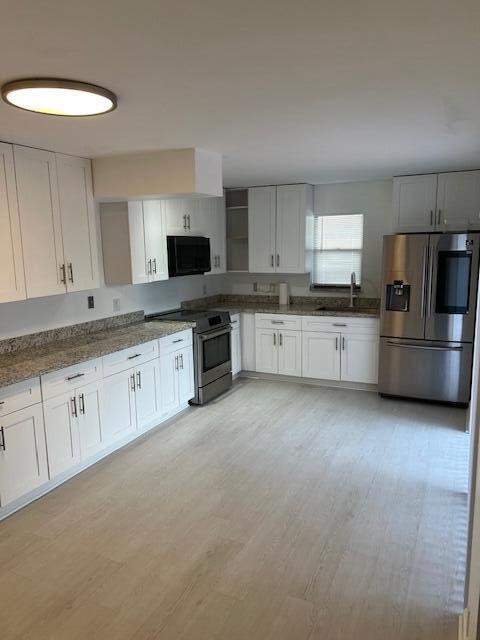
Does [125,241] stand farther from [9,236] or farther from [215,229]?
[215,229]

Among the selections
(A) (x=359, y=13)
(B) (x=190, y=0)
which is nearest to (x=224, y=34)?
(B) (x=190, y=0)

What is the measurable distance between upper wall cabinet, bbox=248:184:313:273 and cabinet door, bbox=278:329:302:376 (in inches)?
31.1

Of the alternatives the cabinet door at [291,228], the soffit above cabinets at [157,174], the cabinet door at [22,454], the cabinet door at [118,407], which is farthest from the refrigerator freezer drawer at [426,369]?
the cabinet door at [22,454]

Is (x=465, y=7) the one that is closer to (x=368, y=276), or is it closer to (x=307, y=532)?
(x=307, y=532)

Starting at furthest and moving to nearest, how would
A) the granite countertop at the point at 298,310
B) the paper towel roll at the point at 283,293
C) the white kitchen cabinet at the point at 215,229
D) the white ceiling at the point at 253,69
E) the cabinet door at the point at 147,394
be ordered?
the paper towel roll at the point at 283,293 → the white kitchen cabinet at the point at 215,229 → the granite countertop at the point at 298,310 → the cabinet door at the point at 147,394 → the white ceiling at the point at 253,69

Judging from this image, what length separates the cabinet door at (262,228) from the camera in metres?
5.65

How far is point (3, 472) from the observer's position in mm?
2793

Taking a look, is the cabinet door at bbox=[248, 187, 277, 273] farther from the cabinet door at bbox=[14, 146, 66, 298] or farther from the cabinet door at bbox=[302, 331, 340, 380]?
the cabinet door at bbox=[14, 146, 66, 298]

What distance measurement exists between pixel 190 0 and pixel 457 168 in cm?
399

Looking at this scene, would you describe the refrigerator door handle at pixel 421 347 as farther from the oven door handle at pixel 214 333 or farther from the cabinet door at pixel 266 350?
the oven door handle at pixel 214 333

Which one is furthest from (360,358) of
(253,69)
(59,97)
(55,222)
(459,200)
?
(59,97)

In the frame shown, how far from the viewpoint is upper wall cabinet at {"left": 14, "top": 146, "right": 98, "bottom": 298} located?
10.7ft

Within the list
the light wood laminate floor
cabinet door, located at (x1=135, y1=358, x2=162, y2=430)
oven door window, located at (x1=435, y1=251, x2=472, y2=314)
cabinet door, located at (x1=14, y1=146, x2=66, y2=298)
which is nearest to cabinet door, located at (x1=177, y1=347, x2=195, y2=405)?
A: cabinet door, located at (x1=135, y1=358, x2=162, y2=430)

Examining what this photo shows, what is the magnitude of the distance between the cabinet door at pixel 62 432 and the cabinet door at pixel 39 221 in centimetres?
80
